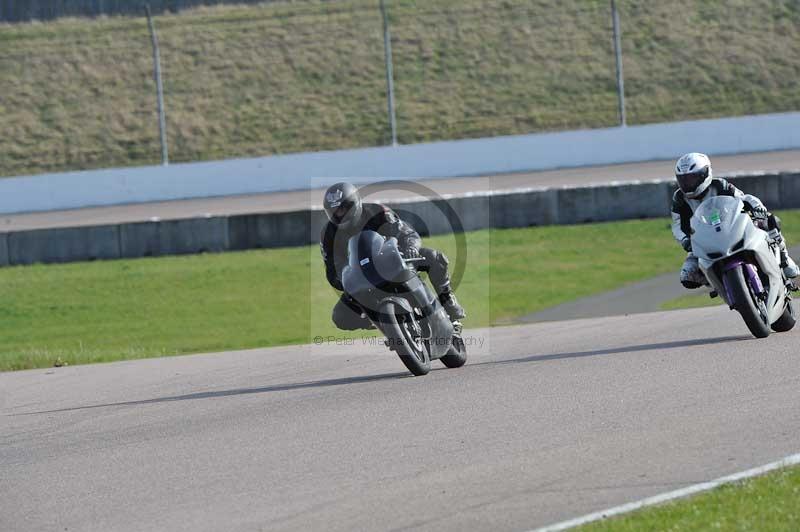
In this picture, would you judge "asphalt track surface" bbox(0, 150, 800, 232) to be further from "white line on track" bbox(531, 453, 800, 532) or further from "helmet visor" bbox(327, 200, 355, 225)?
"white line on track" bbox(531, 453, 800, 532)

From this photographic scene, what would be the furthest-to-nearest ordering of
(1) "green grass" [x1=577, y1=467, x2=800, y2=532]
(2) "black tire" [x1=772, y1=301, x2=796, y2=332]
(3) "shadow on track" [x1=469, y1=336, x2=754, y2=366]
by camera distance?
(2) "black tire" [x1=772, y1=301, x2=796, y2=332] → (3) "shadow on track" [x1=469, y1=336, x2=754, y2=366] → (1) "green grass" [x1=577, y1=467, x2=800, y2=532]

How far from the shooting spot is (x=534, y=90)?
3525cm

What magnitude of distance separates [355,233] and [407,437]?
2519 millimetres

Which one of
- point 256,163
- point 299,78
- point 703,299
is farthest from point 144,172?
point 703,299

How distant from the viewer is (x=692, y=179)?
34.7 ft

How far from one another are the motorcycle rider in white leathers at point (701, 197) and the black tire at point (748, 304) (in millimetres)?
482

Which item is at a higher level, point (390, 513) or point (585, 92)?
point (585, 92)

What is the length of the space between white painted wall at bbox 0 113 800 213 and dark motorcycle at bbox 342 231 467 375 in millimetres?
20837

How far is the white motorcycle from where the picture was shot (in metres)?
10.2

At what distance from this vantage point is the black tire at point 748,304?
10.1 m

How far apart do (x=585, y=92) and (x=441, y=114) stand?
3.66 meters

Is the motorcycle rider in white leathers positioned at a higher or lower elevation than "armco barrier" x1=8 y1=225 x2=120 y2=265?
higher

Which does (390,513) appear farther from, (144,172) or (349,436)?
(144,172)

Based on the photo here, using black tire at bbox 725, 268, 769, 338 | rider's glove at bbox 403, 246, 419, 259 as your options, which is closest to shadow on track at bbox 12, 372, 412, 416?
rider's glove at bbox 403, 246, 419, 259
